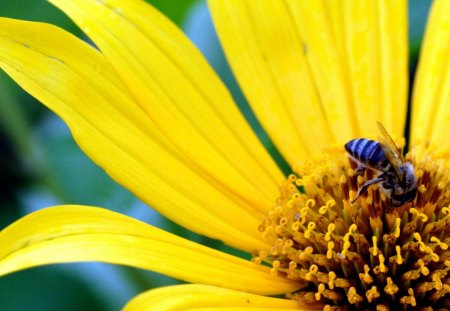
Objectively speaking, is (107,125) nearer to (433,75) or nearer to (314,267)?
(314,267)

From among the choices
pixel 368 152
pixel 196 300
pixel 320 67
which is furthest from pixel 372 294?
pixel 320 67

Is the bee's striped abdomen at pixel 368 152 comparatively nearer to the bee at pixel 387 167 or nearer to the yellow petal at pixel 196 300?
the bee at pixel 387 167

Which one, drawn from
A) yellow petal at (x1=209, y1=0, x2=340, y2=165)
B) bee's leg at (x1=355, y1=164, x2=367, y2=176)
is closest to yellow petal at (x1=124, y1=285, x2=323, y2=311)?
bee's leg at (x1=355, y1=164, x2=367, y2=176)

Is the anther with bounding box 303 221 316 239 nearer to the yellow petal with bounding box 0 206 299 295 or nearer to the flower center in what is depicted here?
the flower center

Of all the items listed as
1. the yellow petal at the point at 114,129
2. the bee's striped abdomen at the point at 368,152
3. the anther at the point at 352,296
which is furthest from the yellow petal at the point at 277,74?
the anther at the point at 352,296

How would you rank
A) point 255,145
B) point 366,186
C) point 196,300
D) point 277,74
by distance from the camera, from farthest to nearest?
1. point 277,74
2. point 255,145
3. point 366,186
4. point 196,300

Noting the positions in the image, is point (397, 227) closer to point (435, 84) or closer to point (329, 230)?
point (329, 230)
